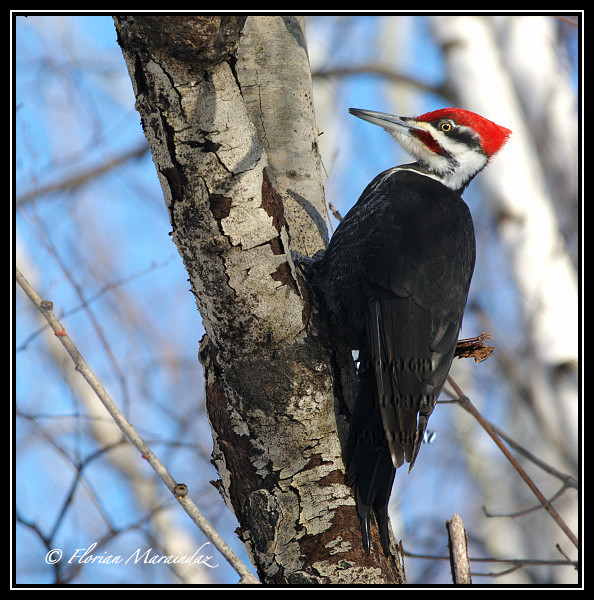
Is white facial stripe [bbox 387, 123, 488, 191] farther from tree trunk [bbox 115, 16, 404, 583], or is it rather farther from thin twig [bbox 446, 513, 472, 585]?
thin twig [bbox 446, 513, 472, 585]

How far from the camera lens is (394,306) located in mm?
2377

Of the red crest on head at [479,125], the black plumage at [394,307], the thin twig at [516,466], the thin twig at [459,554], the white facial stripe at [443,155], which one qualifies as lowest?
the thin twig at [459,554]

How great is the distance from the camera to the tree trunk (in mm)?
1651

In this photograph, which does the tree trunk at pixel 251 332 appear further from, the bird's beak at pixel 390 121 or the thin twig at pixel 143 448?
the bird's beak at pixel 390 121

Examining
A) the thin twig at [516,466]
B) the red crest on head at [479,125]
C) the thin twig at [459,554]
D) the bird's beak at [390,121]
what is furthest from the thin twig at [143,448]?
the red crest on head at [479,125]

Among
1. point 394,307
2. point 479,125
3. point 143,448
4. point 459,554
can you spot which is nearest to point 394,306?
point 394,307

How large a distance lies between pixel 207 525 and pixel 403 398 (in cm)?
95

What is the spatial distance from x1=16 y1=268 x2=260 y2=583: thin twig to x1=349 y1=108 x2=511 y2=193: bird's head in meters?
2.12

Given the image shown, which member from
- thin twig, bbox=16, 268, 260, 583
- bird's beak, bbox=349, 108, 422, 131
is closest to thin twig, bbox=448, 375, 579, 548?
thin twig, bbox=16, 268, 260, 583

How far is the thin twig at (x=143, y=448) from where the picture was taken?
1406 mm

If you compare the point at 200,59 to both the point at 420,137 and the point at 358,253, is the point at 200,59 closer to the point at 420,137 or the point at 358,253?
the point at 358,253

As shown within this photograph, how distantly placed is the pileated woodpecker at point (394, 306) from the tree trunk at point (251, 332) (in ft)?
0.33

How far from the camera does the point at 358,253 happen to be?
2529 mm
